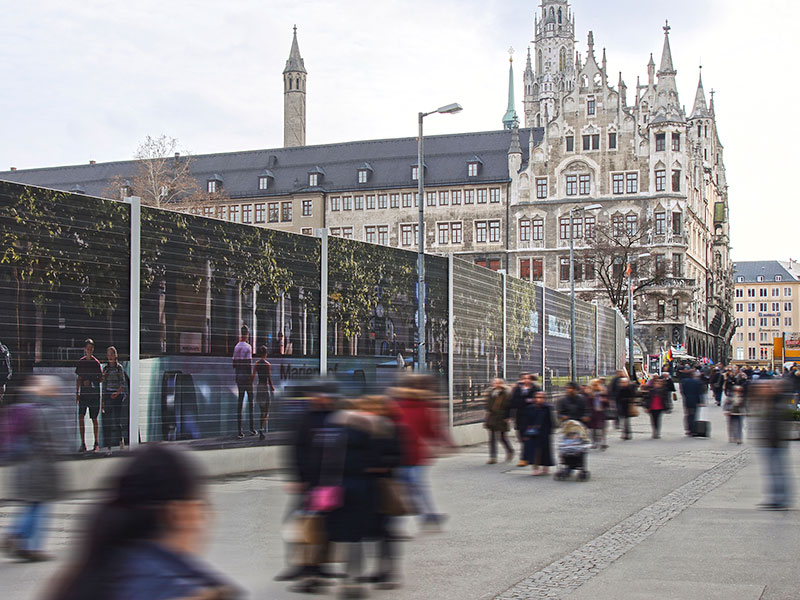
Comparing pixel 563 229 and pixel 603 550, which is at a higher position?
pixel 563 229

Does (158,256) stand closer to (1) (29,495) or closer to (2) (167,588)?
(1) (29,495)

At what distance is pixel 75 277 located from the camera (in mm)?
14625

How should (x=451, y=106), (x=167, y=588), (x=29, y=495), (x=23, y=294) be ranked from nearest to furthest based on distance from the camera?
(x=167, y=588) → (x=29, y=495) → (x=23, y=294) → (x=451, y=106)

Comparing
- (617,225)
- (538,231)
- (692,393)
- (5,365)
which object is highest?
(538,231)

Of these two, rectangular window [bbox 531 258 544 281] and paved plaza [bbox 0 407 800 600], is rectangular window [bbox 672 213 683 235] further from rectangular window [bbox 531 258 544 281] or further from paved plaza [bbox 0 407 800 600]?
paved plaza [bbox 0 407 800 600]

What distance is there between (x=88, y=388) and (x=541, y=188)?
255ft

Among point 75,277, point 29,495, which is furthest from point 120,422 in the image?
point 29,495

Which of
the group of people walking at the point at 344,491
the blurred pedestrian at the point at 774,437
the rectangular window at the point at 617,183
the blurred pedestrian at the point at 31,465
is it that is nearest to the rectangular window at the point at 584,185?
the rectangular window at the point at 617,183

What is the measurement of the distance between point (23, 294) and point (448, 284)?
11998mm

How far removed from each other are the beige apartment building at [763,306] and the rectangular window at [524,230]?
9229cm

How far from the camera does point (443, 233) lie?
304ft

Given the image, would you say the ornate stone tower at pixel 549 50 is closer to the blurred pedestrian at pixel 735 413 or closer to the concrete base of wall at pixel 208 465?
the blurred pedestrian at pixel 735 413

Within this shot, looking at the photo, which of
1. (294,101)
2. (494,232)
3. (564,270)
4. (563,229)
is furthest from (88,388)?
(294,101)

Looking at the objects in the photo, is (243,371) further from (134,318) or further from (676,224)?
(676,224)
